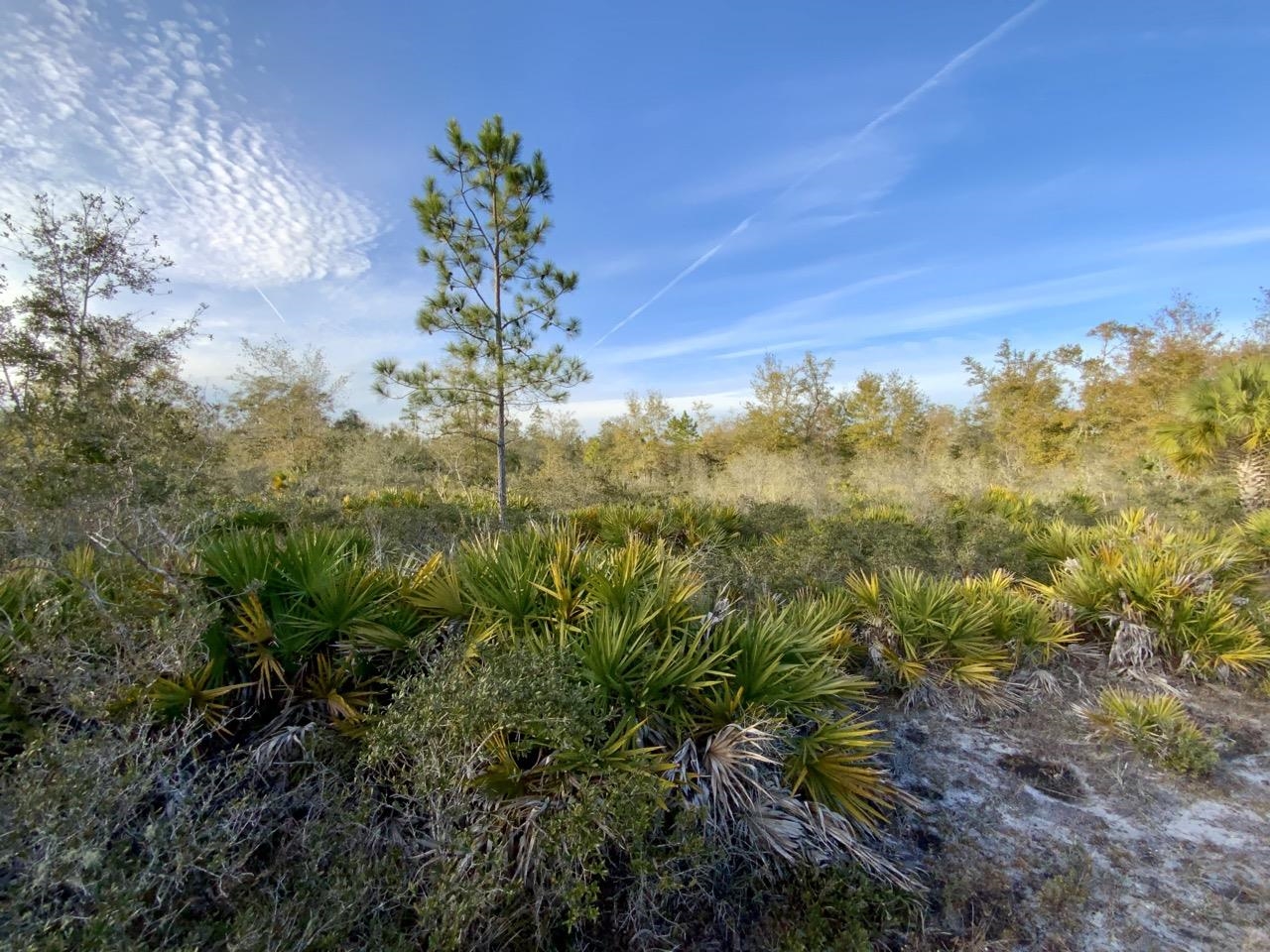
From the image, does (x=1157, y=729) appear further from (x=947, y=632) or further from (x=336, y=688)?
(x=336, y=688)

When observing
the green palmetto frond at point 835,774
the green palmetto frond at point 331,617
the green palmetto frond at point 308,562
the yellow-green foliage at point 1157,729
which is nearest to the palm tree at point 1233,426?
the yellow-green foliage at point 1157,729

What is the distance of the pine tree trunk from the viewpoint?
9070 millimetres

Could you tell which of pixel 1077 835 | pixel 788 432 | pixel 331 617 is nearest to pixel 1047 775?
pixel 1077 835

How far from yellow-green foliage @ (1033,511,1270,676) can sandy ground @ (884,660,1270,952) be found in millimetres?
582

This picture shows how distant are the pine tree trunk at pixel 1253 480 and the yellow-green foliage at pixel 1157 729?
7879 millimetres

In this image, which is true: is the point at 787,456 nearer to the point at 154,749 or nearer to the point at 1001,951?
the point at 1001,951

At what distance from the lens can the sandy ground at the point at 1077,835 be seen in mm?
2414

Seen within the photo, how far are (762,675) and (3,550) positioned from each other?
14.7ft

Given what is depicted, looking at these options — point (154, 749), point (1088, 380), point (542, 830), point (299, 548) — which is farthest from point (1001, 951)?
point (1088, 380)

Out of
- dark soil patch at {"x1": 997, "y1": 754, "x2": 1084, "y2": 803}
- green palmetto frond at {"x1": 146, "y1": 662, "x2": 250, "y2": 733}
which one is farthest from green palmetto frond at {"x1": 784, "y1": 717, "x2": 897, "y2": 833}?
green palmetto frond at {"x1": 146, "y1": 662, "x2": 250, "y2": 733}

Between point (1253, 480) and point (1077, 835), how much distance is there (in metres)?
10.3

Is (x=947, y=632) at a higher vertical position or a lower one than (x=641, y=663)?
lower

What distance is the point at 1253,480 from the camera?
9.19 meters

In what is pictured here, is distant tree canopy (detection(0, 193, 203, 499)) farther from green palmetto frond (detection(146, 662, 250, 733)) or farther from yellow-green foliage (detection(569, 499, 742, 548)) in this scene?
yellow-green foliage (detection(569, 499, 742, 548))
